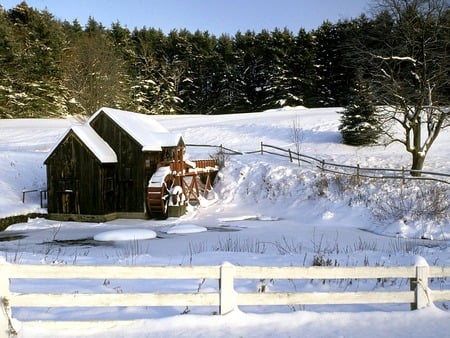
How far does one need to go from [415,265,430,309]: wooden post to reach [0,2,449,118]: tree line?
120 feet

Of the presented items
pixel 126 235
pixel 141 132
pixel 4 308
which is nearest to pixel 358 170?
pixel 141 132

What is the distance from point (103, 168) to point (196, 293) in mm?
19105

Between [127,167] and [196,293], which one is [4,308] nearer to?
[196,293]

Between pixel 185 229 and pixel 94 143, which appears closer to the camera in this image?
pixel 185 229

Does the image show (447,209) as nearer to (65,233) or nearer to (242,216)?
(242,216)

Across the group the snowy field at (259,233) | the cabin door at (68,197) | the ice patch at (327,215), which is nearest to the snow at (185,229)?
the snowy field at (259,233)

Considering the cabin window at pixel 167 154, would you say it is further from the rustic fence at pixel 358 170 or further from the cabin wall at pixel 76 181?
the rustic fence at pixel 358 170

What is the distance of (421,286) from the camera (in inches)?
229

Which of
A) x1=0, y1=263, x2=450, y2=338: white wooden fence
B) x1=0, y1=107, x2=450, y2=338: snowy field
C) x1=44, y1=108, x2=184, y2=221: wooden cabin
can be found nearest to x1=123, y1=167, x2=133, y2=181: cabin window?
x1=44, y1=108, x2=184, y2=221: wooden cabin

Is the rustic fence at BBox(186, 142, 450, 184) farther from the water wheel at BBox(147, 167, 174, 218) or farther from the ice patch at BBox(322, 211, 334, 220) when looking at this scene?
the water wheel at BBox(147, 167, 174, 218)

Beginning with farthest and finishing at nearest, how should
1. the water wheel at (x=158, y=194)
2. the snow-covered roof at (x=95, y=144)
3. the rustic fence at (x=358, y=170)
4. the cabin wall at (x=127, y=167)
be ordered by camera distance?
1. the cabin wall at (x=127, y=167)
2. the water wheel at (x=158, y=194)
3. the snow-covered roof at (x=95, y=144)
4. the rustic fence at (x=358, y=170)

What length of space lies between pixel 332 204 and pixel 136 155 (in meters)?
11.4

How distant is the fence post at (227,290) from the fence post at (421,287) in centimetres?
260

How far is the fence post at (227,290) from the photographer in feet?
17.4
